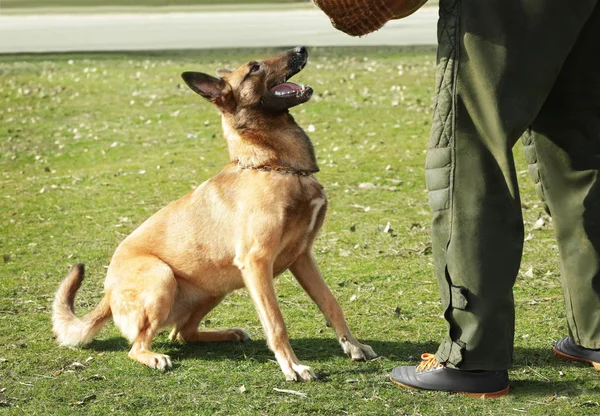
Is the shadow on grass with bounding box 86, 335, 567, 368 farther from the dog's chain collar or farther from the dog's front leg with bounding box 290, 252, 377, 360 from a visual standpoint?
the dog's chain collar

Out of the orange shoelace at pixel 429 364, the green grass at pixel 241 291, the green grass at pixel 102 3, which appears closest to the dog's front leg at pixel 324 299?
the green grass at pixel 241 291

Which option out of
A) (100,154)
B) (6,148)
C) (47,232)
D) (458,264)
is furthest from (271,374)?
(6,148)

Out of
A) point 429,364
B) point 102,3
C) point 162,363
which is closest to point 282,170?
point 162,363

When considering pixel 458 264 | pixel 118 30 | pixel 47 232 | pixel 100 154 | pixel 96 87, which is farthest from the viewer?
pixel 118 30

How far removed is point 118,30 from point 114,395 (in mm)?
23783

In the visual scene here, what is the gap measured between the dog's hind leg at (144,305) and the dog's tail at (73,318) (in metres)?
0.13

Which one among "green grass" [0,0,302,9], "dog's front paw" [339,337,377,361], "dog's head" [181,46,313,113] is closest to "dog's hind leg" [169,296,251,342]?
"dog's front paw" [339,337,377,361]

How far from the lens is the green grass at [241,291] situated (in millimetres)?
3551

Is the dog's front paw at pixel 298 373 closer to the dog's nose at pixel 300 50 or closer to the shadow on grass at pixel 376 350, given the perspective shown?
the shadow on grass at pixel 376 350

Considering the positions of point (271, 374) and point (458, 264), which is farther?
point (271, 374)

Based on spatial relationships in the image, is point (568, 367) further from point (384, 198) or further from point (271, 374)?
point (384, 198)

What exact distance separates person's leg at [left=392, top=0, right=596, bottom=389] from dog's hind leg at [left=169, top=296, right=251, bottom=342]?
1.40 m

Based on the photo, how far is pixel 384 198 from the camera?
24.3 ft

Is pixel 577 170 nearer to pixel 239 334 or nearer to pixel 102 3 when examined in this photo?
pixel 239 334
